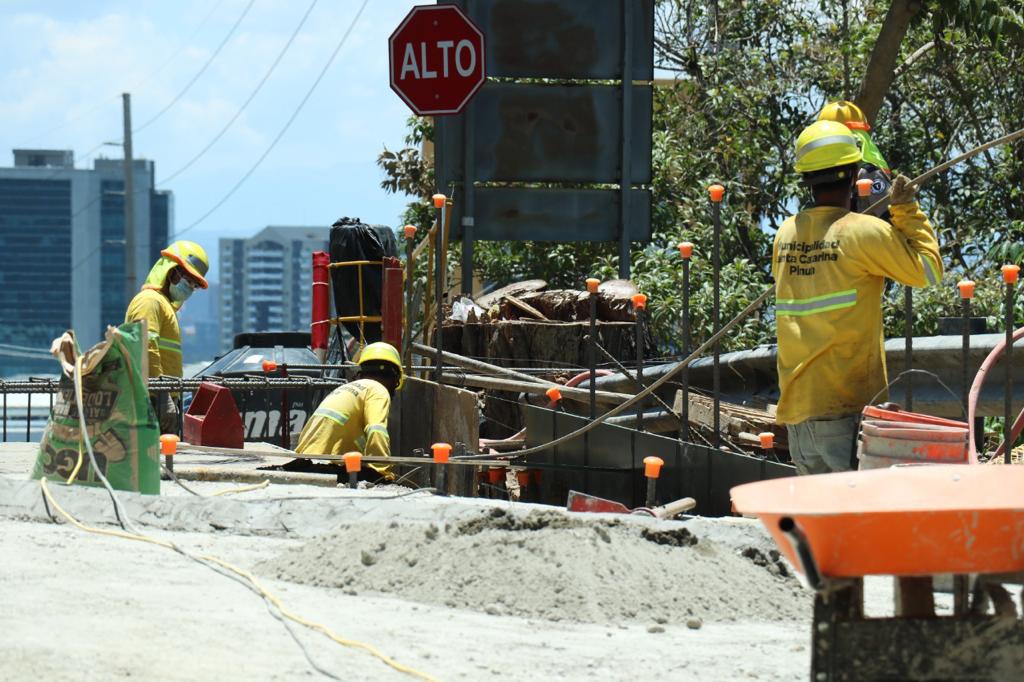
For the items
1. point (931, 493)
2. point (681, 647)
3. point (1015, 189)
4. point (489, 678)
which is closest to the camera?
point (931, 493)

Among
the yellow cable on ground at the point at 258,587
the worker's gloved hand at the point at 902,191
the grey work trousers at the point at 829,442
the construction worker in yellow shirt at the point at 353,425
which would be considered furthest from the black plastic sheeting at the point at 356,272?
the worker's gloved hand at the point at 902,191

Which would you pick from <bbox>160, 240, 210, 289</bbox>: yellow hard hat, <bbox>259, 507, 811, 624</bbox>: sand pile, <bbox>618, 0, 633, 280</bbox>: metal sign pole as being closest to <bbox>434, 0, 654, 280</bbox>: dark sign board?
<bbox>618, 0, 633, 280</bbox>: metal sign pole

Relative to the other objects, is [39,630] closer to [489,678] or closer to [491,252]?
→ [489,678]

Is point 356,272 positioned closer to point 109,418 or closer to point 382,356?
point 382,356

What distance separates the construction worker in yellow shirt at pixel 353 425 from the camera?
32.4 ft

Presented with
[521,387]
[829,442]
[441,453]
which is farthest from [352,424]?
[829,442]

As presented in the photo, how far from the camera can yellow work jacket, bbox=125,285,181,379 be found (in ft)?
37.1

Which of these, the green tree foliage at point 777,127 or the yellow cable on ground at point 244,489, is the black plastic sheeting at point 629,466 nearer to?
the yellow cable on ground at point 244,489

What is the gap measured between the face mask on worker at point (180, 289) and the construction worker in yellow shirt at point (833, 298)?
6.28 metres

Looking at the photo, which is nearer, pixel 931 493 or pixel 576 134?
pixel 931 493

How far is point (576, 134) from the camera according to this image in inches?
642

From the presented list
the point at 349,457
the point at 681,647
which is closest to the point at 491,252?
the point at 349,457

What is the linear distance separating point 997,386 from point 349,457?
12.0 feet

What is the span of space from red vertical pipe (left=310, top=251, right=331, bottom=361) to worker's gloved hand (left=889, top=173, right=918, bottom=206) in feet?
31.3
